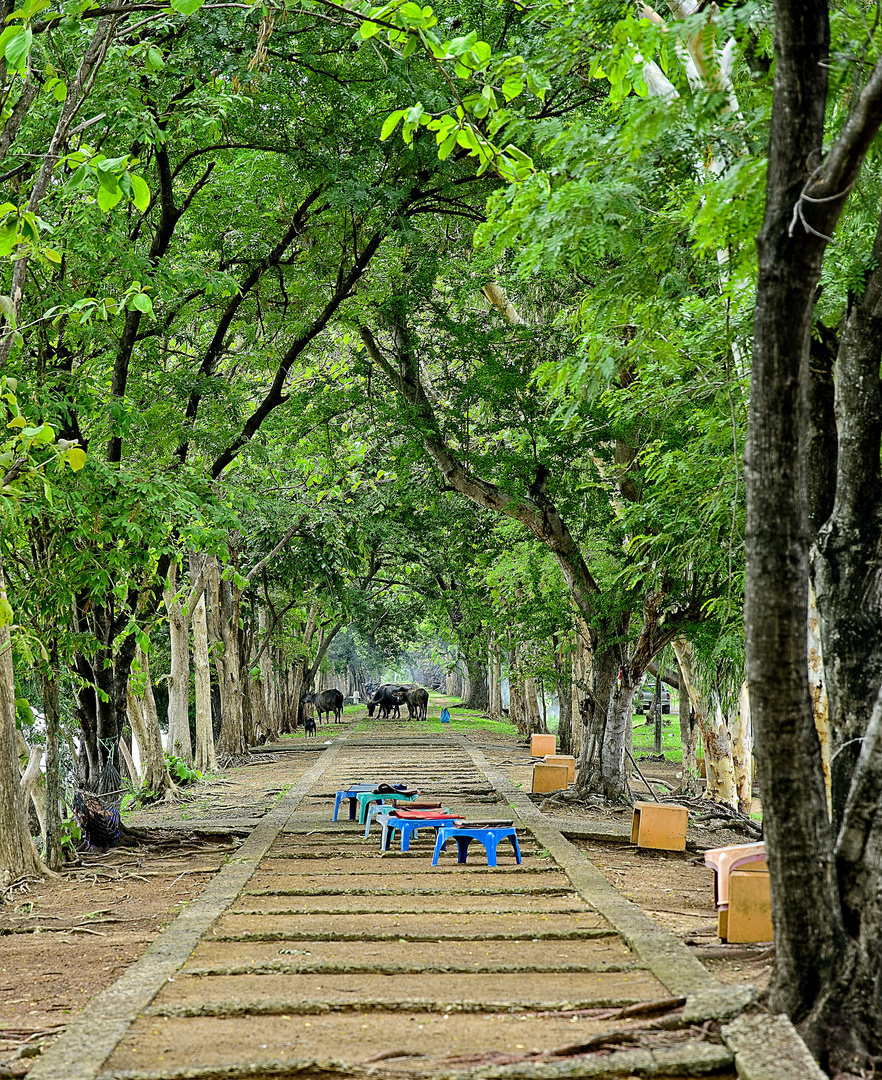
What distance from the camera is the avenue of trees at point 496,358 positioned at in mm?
4133

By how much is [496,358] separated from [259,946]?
7.85 m

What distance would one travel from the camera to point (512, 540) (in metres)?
17.7

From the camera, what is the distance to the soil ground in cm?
468

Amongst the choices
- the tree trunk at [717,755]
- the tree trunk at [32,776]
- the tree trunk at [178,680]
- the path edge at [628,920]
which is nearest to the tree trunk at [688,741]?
the tree trunk at [717,755]

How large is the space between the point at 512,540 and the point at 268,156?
839 centimetres

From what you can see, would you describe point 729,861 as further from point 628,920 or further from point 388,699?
point 388,699

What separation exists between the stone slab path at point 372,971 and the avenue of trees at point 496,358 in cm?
144

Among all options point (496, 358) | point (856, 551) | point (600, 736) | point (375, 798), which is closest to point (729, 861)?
point (856, 551)

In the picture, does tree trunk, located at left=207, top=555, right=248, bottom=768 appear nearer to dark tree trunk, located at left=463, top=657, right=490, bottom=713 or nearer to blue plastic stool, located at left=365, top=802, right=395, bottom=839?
blue plastic stool, located at left=365, top=802, right=395, bottom=839

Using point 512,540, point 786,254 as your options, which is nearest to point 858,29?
point 786,254

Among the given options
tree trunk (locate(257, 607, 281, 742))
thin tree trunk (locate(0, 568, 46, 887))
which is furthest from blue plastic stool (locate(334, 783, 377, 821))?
tree trunk (locate(257, 607, 281, 742))

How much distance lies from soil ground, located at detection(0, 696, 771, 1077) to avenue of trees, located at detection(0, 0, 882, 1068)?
3.03 ft

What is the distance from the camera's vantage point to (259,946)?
21.7 feet

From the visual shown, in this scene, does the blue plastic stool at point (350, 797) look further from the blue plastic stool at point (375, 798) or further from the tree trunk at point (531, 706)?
the tree trunk at point (531, 706)
